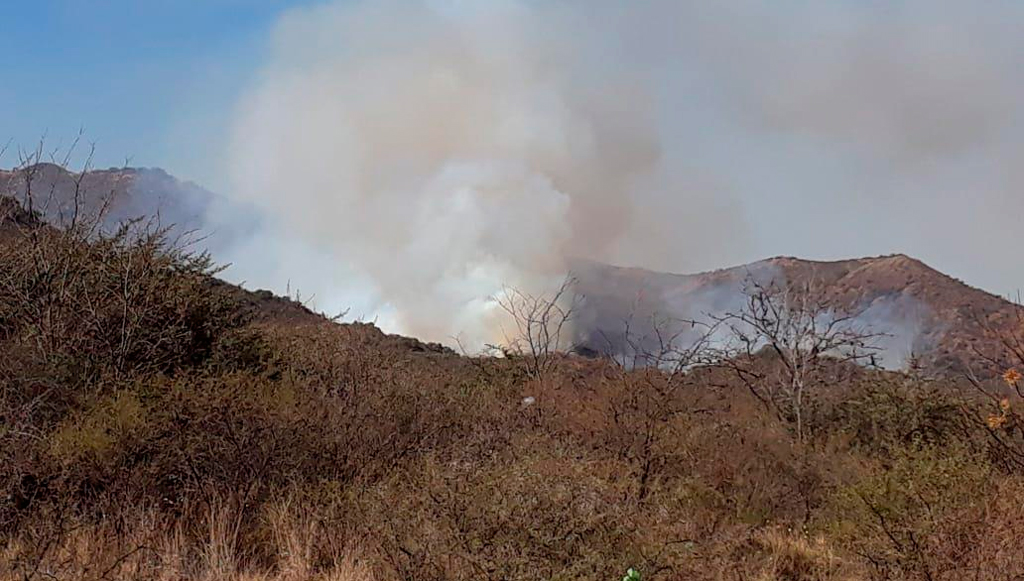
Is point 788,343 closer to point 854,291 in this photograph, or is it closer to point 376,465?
point 376,465

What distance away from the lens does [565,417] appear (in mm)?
12938

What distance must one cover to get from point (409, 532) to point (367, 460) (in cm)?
298

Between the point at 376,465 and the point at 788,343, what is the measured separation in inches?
441

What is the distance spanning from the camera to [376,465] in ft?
29.3

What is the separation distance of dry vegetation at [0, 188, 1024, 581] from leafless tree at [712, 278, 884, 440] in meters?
2.54

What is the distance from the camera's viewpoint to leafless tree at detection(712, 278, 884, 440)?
16938 millimetres

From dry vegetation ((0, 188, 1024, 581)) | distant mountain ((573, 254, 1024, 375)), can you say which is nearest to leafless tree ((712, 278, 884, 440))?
dry vegetation ((0, 188, 1024, 581))

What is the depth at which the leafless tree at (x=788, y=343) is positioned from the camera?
16.9m

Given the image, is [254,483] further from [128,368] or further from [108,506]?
[128,368]

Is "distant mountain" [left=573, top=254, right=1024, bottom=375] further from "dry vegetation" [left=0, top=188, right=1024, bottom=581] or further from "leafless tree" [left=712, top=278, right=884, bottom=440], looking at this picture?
"dry vegetation" [left=0, top=188, right=1024, bottom=581]

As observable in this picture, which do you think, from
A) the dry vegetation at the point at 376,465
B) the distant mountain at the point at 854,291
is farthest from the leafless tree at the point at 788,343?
the distant mountain at the point at 854,291

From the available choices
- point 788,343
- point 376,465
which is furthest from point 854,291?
point 376,465

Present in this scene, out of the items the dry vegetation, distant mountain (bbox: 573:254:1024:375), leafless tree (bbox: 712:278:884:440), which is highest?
distant mountain (bbox: 573:254:1024:375)

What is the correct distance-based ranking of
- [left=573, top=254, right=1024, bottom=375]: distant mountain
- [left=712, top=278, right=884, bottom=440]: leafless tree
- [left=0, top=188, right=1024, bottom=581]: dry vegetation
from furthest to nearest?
[left=573, top=254, right=1024, bottom=375]: distant mountain < [left=712, top=278, right=884, bottom=440]: leafless tree < [left=0, top=188, right=1024, bottom=581]: dry vegetation
